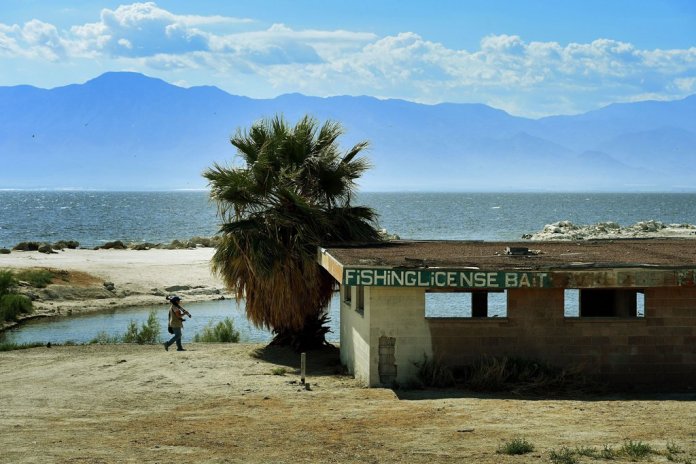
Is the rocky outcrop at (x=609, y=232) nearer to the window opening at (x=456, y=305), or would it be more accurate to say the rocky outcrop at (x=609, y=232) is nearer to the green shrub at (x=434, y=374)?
the window opening at (x=456, y=305)

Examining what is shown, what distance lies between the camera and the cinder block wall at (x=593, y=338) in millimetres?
17484

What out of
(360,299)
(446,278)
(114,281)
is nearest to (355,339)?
(360,299)

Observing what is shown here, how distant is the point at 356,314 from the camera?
19.2 meters

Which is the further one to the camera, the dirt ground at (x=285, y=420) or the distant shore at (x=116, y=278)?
the distant shore at (x=116, y=278)

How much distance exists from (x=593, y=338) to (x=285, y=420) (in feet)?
19.5

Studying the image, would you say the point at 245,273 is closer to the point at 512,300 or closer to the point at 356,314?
the point at 356,314

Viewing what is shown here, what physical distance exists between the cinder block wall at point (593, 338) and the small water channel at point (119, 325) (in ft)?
32.7

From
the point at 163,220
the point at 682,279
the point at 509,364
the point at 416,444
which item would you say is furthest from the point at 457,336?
the point at 163,220

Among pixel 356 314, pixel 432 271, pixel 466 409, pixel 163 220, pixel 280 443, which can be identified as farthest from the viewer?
pixel 163 220

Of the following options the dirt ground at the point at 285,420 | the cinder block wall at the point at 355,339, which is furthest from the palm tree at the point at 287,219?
the dirt ground at the point at 285,420

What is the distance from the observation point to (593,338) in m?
17.7

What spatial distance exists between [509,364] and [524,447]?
216 inches

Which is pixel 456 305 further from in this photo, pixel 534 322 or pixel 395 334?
pixel 395 334

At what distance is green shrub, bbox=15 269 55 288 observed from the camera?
39031 millimetres
